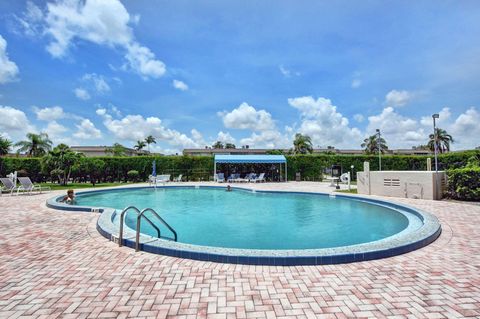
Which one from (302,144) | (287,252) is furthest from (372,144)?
(287,252)

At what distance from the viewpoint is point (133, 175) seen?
26172 millimetres

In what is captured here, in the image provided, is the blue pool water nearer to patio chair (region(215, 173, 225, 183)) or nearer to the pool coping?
the pool coping

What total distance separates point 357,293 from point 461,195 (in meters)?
12.4

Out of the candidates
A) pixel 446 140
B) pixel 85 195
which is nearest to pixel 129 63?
pixel 85 195

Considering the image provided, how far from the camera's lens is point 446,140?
54.9 metres

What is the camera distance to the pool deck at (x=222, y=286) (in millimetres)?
2951

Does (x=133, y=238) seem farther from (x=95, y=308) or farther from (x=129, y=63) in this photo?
(x=129, y=63)

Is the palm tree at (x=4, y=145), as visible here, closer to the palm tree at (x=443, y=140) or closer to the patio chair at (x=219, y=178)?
the patio chair at (x=219, y=178)

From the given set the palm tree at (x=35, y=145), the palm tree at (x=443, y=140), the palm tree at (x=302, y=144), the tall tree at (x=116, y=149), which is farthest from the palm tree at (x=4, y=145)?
the palm tree at (x=443, y=140)

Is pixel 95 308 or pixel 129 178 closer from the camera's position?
pixel 95 308

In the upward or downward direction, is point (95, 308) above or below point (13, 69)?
below

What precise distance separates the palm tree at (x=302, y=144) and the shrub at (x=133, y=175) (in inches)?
1331

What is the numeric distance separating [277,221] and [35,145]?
40040mm

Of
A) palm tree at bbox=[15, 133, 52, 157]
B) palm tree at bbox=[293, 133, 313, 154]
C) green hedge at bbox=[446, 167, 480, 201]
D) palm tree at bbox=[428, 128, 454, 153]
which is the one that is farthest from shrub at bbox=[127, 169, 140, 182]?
palm tree at bbox=[428, 128, 454, 153]
